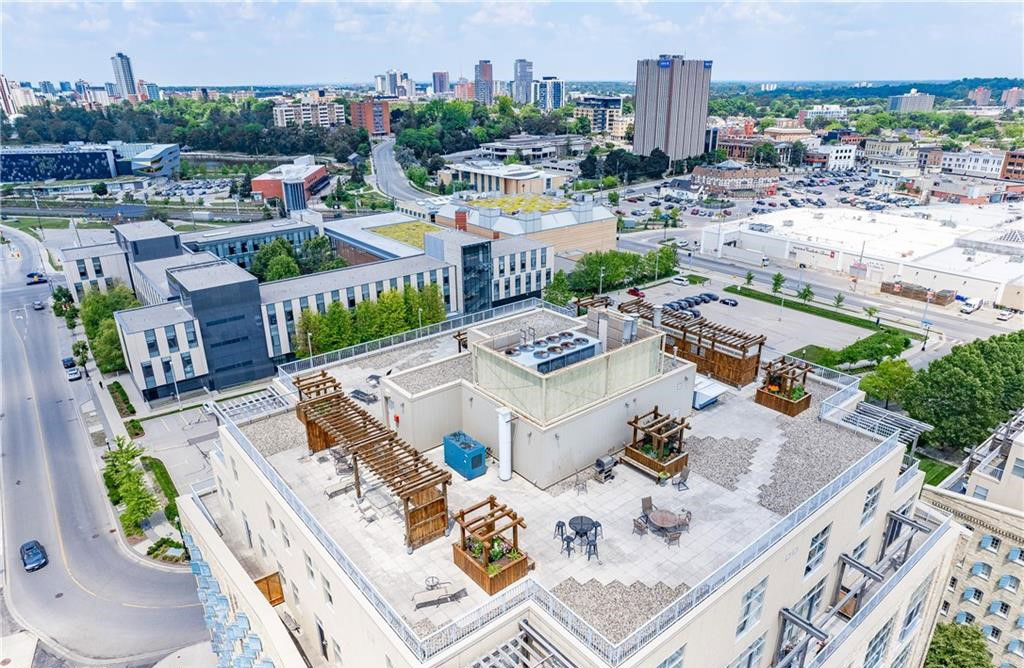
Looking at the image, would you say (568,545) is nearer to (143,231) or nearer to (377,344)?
(377,344)

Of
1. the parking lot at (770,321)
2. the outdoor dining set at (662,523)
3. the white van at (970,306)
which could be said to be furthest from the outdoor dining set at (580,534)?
the white van at (970,306)

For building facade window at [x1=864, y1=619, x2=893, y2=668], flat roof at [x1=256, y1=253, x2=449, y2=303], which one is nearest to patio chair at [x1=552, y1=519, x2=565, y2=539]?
building facade window at [x1=864, y1=619, x2=893, y2=668]

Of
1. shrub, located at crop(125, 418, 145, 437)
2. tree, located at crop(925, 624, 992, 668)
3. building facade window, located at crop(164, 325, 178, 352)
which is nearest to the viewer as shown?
tree, located at crop(925, 624, 992, 668)

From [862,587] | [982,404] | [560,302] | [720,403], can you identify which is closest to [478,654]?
[862,587]

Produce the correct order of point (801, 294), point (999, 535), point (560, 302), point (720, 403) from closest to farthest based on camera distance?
point (720, 403)
point (999, 535)
point (560, 302)
point (801, 294)

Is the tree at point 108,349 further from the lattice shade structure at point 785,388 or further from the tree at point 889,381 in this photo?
the tree at point 889,381

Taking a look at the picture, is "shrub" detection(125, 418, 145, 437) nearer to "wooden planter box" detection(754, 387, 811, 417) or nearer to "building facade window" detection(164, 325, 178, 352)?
"building facade window" detection(164, 325, 178, 352)

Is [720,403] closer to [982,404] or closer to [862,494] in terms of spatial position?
[862,494]
